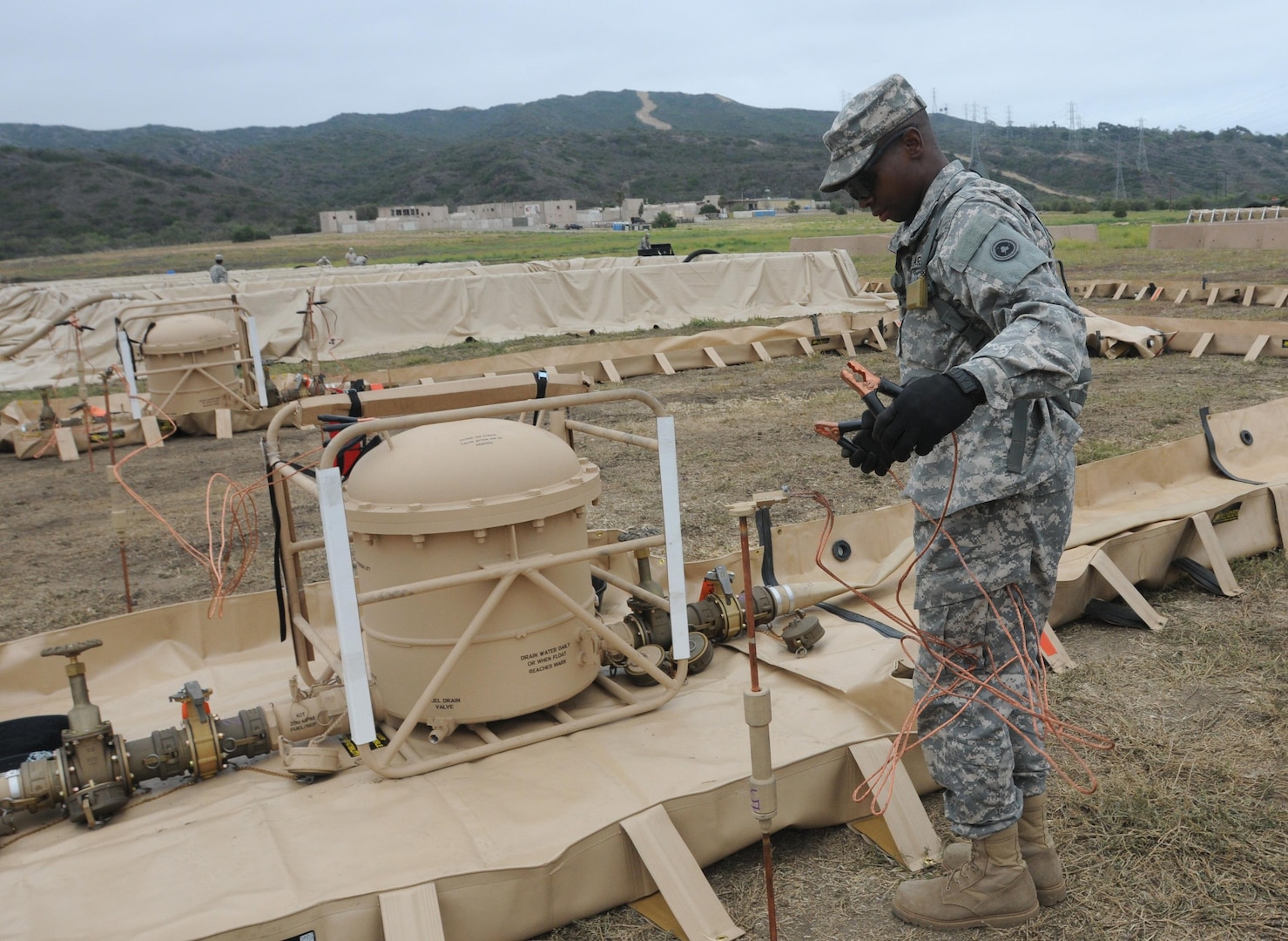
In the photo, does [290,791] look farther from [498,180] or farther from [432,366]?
[498,180]

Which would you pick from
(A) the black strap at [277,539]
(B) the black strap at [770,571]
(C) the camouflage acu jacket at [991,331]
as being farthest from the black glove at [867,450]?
(A) the black strap at [277,539]

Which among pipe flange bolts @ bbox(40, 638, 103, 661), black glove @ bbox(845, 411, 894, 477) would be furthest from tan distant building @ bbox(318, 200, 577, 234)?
black glove @ bbox(845, 411, 894, 477)

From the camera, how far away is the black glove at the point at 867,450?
99.9 inches

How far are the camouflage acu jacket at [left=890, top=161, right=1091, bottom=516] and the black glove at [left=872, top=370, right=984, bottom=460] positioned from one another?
0.06 m

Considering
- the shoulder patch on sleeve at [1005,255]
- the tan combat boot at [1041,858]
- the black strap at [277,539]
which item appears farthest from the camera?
the black strap at [277,539]

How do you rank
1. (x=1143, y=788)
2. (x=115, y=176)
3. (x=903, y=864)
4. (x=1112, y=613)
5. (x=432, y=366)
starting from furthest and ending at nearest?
(x=115, y=176), (x=432, y=366), (x=1112, y=613), (x=1143, y=788), (x=903, y=864)

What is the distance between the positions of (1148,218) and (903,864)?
56.8 metres

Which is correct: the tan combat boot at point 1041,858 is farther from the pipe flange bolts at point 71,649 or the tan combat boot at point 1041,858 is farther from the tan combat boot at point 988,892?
the pipe flange bolts at point 71,649

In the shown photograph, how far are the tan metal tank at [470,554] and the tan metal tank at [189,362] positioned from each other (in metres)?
9.44

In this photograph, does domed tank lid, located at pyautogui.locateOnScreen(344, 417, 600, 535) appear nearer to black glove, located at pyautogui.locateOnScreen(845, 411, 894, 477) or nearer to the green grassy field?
black glove, located at pyautogui.locateOnScreen(845, 411, 894, 477)

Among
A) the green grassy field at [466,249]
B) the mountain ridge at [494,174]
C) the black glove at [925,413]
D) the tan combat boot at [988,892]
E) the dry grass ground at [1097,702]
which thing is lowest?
the dry grass ground at [1097,702]

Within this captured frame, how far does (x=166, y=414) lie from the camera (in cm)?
1244

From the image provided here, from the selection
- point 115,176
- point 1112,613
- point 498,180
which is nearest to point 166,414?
point 1112,613

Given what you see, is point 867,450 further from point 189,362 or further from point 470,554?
point 189,362
